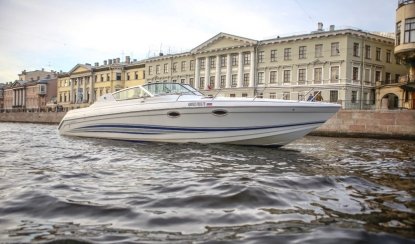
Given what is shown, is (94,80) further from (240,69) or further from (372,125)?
(372,125)

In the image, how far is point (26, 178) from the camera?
5.63m

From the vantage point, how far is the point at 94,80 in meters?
72.6

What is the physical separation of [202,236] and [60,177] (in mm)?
3525

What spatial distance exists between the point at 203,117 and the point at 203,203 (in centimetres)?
666

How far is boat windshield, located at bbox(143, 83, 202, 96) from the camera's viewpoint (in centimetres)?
1216

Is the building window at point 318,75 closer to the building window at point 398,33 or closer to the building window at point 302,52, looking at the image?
the building window at point 302,52

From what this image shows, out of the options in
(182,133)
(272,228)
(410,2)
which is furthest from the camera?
(410,2)

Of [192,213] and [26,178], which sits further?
[26,178]

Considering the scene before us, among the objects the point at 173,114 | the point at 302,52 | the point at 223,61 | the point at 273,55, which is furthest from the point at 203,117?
the point at 223,61

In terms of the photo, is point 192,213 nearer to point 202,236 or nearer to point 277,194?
point 202,236

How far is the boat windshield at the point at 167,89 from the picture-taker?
479 inches

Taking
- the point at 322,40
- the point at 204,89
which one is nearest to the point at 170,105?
the point at 322,40

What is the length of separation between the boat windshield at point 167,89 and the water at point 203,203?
5.23 metres

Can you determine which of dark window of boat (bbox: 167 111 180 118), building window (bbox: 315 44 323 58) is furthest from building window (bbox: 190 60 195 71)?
dark window of boat (bbox: 167 111 180 118)
